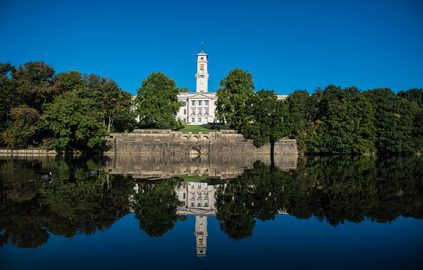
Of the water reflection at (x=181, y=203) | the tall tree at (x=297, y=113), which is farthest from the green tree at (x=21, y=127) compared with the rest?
the tall tree at (x=297, y=113)

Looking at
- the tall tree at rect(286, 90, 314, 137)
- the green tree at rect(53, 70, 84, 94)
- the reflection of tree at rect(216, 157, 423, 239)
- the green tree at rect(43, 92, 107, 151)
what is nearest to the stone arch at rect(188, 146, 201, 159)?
the green tree at rect(43, 92, 107, 151)

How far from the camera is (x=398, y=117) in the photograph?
227 feet

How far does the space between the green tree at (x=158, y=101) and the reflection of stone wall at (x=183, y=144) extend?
10.0ft

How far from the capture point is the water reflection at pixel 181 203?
500 inches

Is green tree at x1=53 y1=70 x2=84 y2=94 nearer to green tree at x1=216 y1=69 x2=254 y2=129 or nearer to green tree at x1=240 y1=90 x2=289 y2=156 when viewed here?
green tree at x1=216 y1=69 x2=254 y2=129

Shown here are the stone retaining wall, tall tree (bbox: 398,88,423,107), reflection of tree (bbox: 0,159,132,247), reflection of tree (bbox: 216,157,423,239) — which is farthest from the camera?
tall tree (bbox: 398,88,423,107)

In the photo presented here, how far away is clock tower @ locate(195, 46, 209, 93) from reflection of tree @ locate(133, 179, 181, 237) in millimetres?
93650

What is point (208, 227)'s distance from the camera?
43.5ft

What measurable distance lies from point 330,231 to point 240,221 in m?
3.01

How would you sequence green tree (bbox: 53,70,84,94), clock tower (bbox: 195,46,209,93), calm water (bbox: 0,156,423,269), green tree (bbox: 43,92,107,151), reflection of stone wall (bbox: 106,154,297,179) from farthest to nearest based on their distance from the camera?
1. clock tower (bbox: 195,46,209,93)
2. green tree (bbox: 53,70,84,94)
3. green tree (bbox: 43,92,107,151)
4. reflection of stone wall (bbox: 106,154,297,179)
5. calm water (bbox: 0,156,423,269)

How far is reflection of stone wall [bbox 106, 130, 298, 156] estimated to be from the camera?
63750mm

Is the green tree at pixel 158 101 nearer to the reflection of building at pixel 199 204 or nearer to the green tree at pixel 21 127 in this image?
the green tree at pixel 21 127

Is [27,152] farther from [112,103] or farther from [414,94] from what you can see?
[414,94]

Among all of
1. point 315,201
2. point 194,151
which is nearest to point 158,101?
point 194,151
